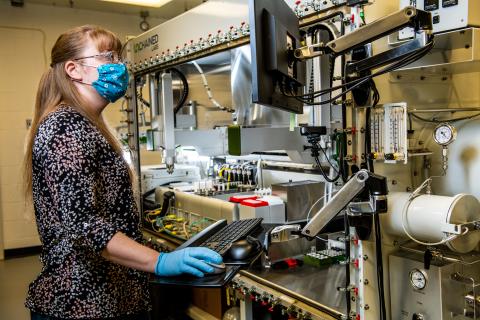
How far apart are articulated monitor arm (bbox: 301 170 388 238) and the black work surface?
36 centimetres

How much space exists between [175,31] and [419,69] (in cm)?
168

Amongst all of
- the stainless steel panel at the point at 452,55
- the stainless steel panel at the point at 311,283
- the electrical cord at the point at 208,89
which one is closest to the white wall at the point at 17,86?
the electrical cord at the point at 208,89

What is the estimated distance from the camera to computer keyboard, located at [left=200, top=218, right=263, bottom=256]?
4.44 feet

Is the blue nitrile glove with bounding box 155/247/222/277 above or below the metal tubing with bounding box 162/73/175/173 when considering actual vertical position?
below

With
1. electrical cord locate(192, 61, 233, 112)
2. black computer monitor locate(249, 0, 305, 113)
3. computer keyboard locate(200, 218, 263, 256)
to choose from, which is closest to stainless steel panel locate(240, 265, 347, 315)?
computer keyboard locate(200, 218, 263, 256)

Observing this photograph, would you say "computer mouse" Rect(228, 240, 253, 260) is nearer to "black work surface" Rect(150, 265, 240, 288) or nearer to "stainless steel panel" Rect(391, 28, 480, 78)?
"black work surface" Rect(150, 265, 240, 288)

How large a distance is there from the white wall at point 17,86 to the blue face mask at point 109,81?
4.45 meters

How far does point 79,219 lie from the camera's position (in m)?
1.19

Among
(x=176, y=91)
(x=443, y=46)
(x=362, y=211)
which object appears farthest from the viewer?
(x=176, y=91)

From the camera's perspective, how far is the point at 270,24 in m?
1.26

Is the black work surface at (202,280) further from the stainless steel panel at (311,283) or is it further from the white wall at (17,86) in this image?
the white wall at (17,86)

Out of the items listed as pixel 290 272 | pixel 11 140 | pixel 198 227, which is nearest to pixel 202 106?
pixel 198 227

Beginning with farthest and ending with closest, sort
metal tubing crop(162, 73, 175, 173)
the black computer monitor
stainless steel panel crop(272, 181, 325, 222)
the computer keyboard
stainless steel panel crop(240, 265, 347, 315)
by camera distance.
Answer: metal tubing crop(162, 73, 175, 173)
stainless steel panel crop(272, 181, 325, 222)
stainless steel panel crop(240, 265, 347, 315)
the computer keyboard
the black computer monitor

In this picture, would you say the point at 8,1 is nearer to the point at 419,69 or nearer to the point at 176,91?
the point at 176,91
